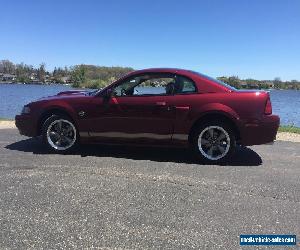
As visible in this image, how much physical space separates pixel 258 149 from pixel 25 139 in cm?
470

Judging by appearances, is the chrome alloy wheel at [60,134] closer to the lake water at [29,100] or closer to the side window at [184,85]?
the side window at [184,85]

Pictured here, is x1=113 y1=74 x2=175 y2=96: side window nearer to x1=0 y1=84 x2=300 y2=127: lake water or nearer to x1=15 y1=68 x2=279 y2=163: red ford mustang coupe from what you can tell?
x1=15 y1=68 x2=279 y2=163: red ford mustang coupe

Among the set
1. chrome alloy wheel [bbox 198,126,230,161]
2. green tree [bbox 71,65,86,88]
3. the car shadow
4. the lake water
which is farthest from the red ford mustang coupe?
green tree [bbox 71,65,86,88]

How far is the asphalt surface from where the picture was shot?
363cm

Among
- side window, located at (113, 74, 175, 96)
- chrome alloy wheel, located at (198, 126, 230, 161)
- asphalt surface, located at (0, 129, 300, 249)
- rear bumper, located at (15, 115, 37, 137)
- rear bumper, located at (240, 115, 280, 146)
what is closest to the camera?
asphalt surface, located at (0, 129, 300, 249)

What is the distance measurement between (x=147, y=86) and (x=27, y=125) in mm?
2234

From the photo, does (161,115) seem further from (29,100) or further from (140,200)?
(29,100)

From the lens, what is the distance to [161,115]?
6738mm

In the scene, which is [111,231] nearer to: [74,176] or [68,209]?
[68,209]

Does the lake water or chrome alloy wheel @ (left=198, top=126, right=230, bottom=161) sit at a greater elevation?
chrome alloy wheel @ (left=198, top=126, right=230, bottom=161)

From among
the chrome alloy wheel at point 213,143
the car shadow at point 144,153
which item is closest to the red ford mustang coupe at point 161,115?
the chrome alloy wheel at point 213,143

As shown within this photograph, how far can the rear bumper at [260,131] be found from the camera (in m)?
6.50

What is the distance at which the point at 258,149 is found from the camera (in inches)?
318

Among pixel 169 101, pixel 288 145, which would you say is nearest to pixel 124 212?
pixel 169 101
